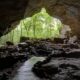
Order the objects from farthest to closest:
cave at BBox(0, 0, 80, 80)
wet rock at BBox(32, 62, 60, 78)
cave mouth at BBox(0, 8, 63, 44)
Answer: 1. cave mouth at BBox(0, 8, 63, 44)
2. wet rock at BBox(32, 62, 60, 78)
3. cave at BBox(0, 0, 80, 80)

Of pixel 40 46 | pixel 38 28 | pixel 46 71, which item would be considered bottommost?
pixel 46 71

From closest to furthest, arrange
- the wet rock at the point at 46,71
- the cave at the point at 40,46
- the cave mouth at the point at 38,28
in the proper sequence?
the cave at the point at 40,46
the wet rock at the point at 46,71
the cave mouth at the point at 38,28

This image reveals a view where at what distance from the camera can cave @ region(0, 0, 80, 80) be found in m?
10.7

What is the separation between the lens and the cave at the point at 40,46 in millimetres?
10711

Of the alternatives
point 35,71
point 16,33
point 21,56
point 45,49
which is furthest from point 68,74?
point 16,33

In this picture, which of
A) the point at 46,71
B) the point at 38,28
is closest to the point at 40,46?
the point at 46,71

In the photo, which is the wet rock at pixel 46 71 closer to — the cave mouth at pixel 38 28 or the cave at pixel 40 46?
the cave at pixel 40 46

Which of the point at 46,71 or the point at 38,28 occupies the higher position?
the point at 38,28

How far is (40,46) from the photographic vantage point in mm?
24828

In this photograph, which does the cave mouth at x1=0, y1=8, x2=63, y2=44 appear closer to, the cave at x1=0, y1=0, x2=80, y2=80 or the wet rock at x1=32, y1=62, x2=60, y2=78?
the cave at x1=0, y1=0, x2=80, y2=80

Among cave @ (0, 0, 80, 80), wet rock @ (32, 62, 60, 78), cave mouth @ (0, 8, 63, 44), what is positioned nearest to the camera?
cave @ (0, 0, 80, 80)

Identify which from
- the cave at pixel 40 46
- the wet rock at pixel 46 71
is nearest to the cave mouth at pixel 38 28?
the cave at pixel 40 46

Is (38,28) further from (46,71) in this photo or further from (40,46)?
(46,71)

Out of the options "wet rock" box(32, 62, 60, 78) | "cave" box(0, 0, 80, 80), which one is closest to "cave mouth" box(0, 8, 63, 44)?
"cave" box(0, 0, 80, 80)
